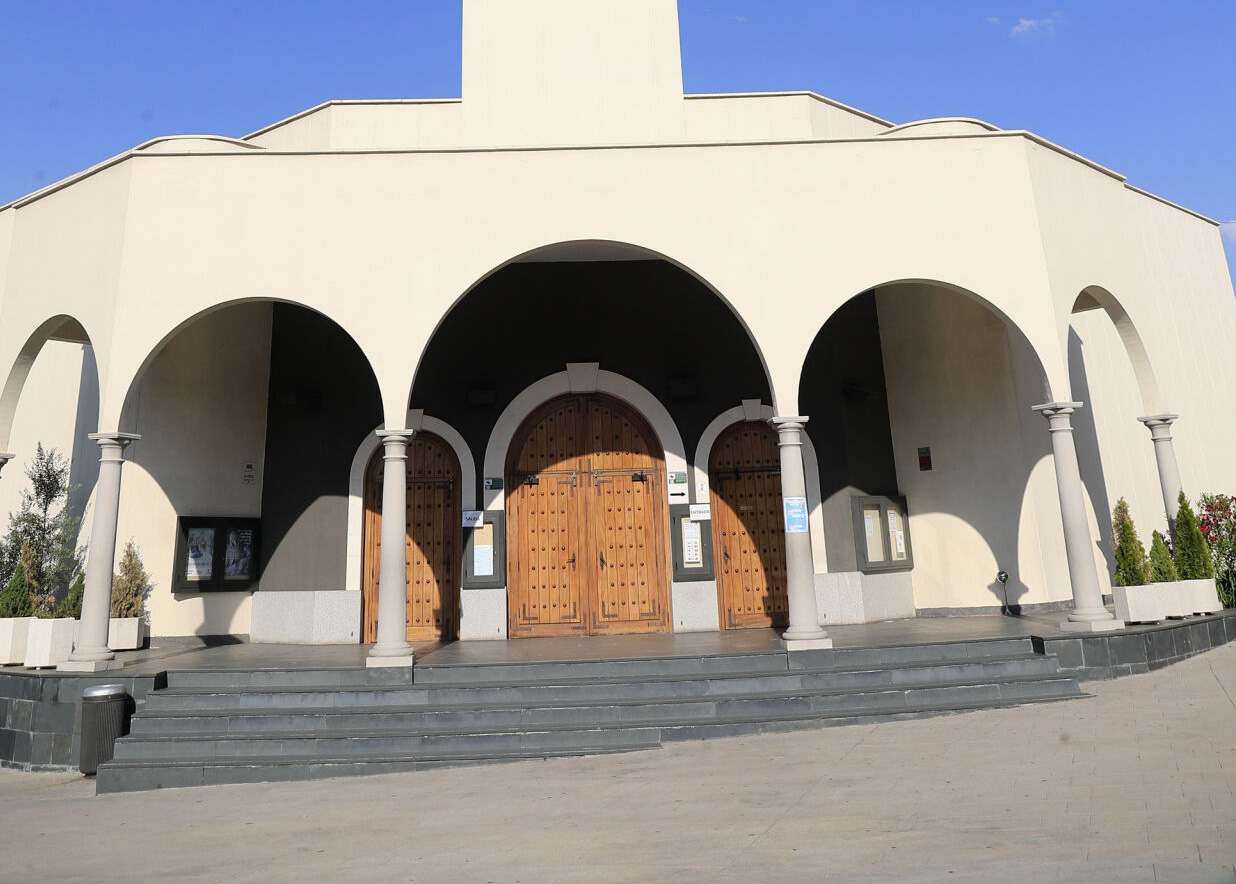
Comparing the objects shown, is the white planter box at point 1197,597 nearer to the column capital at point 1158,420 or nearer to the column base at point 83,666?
the column capital at point 1158,420

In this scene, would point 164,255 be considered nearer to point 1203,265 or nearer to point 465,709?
point 465,709

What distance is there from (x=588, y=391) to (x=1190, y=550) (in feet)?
23.7

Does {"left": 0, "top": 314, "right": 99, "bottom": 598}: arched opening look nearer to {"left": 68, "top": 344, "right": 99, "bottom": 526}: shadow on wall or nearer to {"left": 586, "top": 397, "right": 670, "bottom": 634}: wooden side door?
{"left": 68, "top": 344, "right": 99, "bottom": 526}: shadow on wall

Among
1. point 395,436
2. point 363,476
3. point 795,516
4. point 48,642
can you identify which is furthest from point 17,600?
point 795,516

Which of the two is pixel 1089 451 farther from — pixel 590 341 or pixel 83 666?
pixel 83 666

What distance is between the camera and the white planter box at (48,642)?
7629 mm

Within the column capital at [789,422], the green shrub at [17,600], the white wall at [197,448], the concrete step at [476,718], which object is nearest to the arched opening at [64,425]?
the white wall at [197,448]

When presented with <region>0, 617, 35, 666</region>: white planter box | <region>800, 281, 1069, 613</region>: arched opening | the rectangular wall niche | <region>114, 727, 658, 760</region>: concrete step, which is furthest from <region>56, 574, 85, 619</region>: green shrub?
the rectangular wall niche

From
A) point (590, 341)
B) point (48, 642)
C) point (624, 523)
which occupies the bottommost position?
point (48, 642)

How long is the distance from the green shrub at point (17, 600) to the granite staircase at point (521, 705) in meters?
2.31

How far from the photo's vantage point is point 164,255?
26.8 feet

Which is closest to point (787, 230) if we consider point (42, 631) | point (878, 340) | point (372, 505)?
point (878, 340)

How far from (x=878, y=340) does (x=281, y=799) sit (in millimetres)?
9280

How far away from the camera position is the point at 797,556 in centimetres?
775
